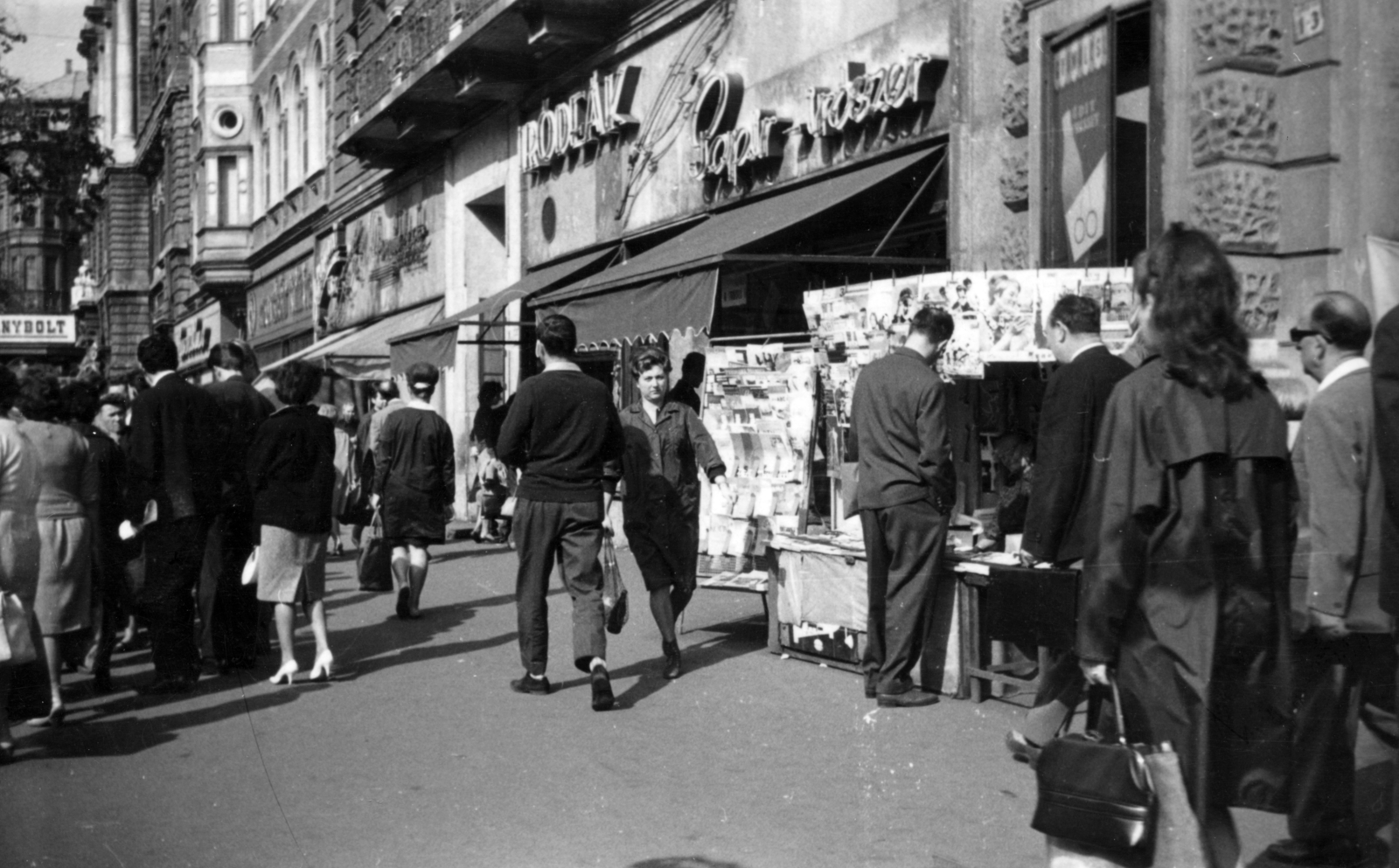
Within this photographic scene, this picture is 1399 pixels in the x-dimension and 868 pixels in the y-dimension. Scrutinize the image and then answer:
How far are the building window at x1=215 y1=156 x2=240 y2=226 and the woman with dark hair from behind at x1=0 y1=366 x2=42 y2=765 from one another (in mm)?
32859

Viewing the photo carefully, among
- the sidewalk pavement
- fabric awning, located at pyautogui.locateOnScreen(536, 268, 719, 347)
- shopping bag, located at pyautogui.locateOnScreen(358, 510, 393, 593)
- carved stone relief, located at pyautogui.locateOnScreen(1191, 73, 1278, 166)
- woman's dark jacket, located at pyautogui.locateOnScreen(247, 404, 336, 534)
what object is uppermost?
carved stone relief, located at pyautogui.locateOnScreen(1191, 73, 1278, 166)

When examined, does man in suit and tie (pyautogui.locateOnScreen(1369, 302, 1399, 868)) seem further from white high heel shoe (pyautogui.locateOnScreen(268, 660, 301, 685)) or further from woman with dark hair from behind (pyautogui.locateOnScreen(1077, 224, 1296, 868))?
white high heel shoe (pyautogui.locateOnScreen(268, 660, 301, 685))

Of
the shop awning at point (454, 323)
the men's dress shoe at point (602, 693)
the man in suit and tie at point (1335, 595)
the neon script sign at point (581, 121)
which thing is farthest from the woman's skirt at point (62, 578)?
the neon script sign at point (581, 121)

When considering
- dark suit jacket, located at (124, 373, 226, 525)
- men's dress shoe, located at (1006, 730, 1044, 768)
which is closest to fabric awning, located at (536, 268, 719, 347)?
dark suit jacket, located at (124, 373, 226, 525)

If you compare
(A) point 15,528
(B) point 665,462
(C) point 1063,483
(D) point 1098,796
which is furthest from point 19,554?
(D) point 1098,796

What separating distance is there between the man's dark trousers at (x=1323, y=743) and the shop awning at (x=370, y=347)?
15.3 m

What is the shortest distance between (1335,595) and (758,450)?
16.0 ft

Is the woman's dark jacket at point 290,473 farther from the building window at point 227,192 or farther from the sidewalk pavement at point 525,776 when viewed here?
the building window at point 227,192

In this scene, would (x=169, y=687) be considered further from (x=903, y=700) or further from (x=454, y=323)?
(x=454, y=323)

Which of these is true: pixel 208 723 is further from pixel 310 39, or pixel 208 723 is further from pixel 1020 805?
pixel 310 39

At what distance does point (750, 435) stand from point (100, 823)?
4690mm

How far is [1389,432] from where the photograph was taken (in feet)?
11.4

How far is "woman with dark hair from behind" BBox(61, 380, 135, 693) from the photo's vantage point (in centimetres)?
770

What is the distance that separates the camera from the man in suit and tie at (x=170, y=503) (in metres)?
8.21
